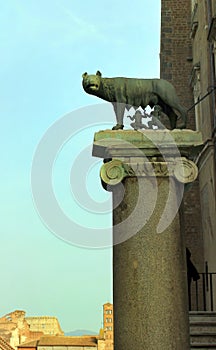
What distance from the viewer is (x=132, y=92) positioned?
7.64 m

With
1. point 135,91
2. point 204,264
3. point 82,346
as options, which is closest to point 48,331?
point 82,346

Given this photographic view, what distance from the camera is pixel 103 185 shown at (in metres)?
7.28

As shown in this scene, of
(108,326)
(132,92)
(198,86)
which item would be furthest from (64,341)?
(132,92)

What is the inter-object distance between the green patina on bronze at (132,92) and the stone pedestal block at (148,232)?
0.64 m

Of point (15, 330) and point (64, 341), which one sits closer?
point (64, 341)

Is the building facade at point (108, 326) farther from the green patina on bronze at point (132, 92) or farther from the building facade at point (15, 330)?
the green patina on bronze at point (132, 92)

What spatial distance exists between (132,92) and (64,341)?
43.5 metres

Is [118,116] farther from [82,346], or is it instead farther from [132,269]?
[82,346]

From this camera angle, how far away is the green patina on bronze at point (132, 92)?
25.1 ft

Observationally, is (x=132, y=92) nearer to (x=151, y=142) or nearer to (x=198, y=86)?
(x=151, y=142)

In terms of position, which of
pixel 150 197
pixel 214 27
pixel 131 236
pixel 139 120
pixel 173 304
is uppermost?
pixel 214 27

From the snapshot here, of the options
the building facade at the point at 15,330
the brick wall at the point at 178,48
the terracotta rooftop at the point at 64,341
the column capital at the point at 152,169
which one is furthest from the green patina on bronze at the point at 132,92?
the building facade at the point at 15,330

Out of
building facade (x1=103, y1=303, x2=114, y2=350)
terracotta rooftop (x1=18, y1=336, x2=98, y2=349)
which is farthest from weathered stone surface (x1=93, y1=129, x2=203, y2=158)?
terracotta rooftop (x1=18, y1=336, x2=98, y2=349)

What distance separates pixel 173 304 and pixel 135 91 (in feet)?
8.25
